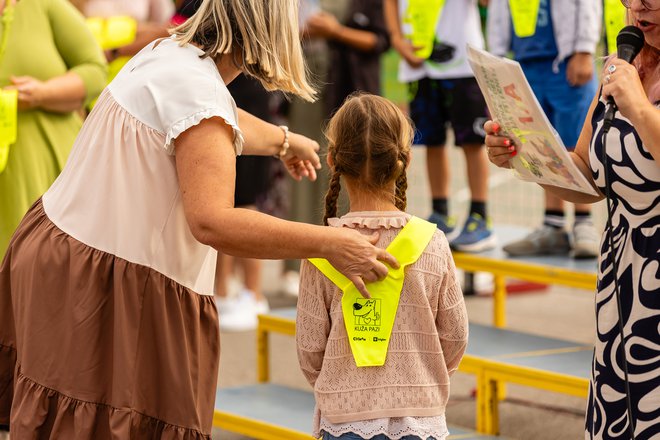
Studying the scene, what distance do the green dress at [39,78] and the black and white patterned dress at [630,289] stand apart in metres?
2.03

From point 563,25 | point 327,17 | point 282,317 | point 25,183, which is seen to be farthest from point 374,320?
point 327,17

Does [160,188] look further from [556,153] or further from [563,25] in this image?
[563,25]

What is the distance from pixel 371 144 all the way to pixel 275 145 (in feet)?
1.32

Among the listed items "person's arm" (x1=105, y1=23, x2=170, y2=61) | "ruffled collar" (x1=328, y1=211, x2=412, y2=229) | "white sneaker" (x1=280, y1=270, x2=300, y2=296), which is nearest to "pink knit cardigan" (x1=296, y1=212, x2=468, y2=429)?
"ruffled collar" (x1=328, y1=211, x2=412, y2=229)

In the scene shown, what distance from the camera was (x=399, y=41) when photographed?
5.20 m

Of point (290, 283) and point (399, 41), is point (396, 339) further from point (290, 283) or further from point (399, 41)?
point (290, 283)

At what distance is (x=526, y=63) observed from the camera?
15.6 feet

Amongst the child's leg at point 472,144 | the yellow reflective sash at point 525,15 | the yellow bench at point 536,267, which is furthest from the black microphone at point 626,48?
the child's leg at point 472,144

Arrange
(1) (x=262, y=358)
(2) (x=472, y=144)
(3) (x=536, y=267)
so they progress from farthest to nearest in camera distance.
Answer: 1. (2) (x=472, y=144)
2. (1) (x=262, y=358)
3. (3) (x=536, y=267)

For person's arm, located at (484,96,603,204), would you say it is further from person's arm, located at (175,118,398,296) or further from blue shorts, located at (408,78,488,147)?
blue shorts, located at (408,78,488,147)

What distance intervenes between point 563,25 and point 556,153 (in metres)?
2.17

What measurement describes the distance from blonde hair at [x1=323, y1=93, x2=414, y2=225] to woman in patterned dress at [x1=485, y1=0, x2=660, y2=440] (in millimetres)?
473

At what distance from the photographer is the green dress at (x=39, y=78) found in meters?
3.71

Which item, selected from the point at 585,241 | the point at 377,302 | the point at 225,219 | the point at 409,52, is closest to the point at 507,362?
the point at 585,241
